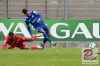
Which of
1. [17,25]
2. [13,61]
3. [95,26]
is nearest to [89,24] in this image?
[95,26]

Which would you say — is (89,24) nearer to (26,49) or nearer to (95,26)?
(95,26)

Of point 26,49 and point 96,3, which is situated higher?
point 96,3

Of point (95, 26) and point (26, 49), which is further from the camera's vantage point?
point (95, 26)

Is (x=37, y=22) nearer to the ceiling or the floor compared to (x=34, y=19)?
nearer to the floor

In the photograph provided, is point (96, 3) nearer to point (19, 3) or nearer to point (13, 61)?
point (19, 3)

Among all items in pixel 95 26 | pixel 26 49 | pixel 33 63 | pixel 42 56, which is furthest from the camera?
pixel 95 26

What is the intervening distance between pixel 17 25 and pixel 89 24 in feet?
11.7

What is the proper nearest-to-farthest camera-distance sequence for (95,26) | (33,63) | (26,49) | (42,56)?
(33,63), (42,56), (26,49), (95,26)

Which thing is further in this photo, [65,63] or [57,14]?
[57,14]

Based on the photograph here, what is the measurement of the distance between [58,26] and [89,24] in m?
1.54

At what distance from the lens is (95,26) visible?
23250 mm

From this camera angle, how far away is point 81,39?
23.3 m

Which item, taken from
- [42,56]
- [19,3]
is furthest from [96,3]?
[42,56]

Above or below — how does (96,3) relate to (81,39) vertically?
above
